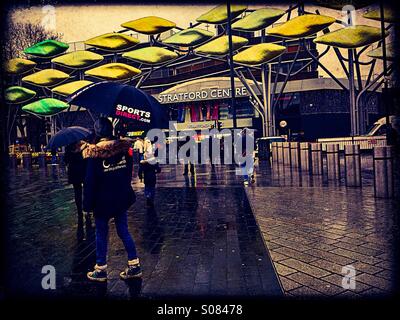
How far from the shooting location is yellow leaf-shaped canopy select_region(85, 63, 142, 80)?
27.6 meters

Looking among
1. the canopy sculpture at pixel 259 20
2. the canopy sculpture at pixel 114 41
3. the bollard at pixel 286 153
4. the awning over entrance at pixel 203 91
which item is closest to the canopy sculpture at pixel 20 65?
the canopy sculpture at pixel 114 41

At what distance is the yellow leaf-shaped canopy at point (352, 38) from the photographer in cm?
2131

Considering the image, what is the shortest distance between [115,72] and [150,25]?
17.5ft

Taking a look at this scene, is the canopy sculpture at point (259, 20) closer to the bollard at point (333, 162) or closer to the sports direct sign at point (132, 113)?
the bollard at point (333, 162)

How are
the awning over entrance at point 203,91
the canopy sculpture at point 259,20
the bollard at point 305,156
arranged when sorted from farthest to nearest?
the awning over entrance at point 203,91, the canopy sculpture at point 259,20, the bollard at point 305,156

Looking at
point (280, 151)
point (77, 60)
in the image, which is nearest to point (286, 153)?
point (280, 151)

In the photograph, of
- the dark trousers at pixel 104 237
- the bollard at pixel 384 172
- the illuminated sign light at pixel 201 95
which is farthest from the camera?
the illuminated sign light at pixel 201 95

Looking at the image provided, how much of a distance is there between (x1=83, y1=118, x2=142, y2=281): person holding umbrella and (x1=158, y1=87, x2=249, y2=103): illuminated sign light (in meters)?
29.0

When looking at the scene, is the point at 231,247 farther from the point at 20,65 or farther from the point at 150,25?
the point at 20,65

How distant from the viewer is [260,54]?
930 inches

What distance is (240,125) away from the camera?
3406 centimetres

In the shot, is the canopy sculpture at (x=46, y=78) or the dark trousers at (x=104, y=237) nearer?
the dark trousers at (x=104, y=237)

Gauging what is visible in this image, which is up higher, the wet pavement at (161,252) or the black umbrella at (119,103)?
the black umbrella at (119,103)

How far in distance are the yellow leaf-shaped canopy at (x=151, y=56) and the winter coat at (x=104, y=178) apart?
84.9 feet
